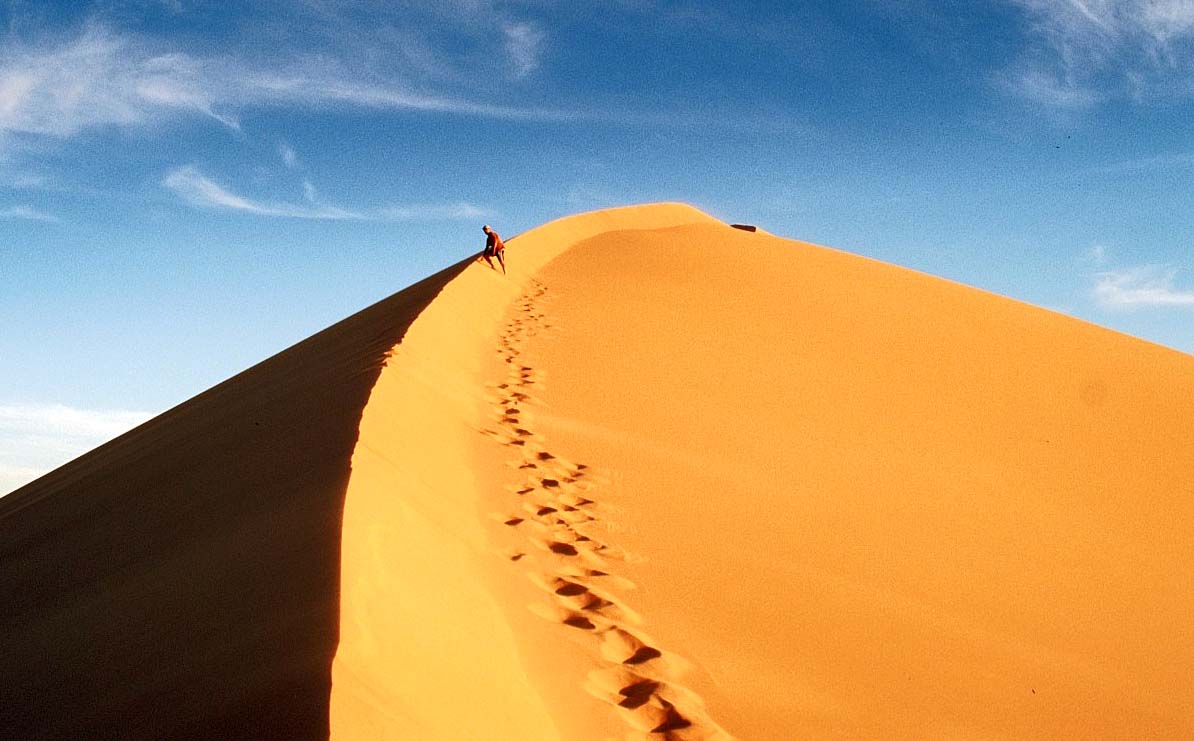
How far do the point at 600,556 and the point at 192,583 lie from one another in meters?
1.74

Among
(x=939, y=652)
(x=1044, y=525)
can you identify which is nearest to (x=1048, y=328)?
(x=1044, y=525)

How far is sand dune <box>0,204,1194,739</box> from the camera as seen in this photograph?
2.61 meters

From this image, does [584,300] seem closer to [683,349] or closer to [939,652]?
[683,349]

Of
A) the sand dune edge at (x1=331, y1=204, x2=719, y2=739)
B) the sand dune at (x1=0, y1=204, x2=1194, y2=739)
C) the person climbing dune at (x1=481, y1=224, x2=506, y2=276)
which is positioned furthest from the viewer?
the person climbing dune at (x1=481, y1=224, x2=506, y2=276)

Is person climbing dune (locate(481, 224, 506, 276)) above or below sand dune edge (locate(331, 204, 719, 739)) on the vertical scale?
above

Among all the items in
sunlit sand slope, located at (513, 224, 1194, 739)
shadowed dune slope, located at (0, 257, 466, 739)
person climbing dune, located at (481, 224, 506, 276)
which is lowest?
shadowed dune slope, located at (0, 257, 466, 739)

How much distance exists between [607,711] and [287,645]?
103 centimetres

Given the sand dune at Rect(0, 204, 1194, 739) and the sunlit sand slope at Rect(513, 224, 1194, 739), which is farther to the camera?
the sunlit sand slope at Rect(513, 224, 1194, 739)

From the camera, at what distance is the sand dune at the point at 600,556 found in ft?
8.57

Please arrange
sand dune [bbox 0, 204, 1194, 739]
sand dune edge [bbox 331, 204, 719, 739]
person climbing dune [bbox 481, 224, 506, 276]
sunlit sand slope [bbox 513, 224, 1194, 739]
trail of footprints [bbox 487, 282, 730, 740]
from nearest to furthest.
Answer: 1. sand dune edge [bbox 331, 204, 719, 739]
2. sand dune [bbox 0, 204, 1194, 739]
3. trail of footprints [bbox 487, 282, 730, 740]
4. sunlit sand slope [bbox 513, 224, 1194, 739]
5. person climbing dune [bbox 481, 224, 506, 276]

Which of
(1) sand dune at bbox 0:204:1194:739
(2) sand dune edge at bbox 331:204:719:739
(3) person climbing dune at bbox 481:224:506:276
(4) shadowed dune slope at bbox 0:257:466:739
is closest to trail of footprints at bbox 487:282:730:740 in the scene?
(1) sand dune at bbox 0:204:1194:739

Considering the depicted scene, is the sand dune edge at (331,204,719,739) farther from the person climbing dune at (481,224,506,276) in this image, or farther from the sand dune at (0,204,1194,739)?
the person climbing dune at (481,224,506,276)

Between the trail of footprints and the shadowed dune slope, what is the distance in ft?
3.12

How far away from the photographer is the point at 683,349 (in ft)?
31.1
